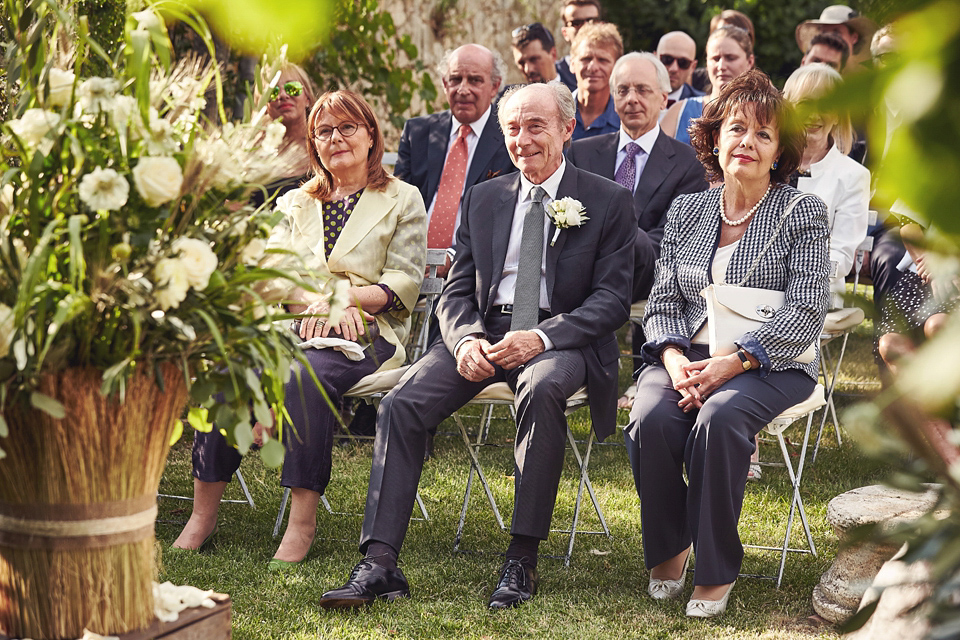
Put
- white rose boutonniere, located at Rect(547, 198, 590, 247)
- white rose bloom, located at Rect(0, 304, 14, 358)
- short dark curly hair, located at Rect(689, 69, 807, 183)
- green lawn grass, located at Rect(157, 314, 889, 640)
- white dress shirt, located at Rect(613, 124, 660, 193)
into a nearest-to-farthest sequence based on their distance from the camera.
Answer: white rose bloom, located at Rect(0, 304, 14, 358) < green lawn grass, located at Rect(157, 314, 889, 640) < short dark curly hair, located at Rect(689, 69, 807, 183) < white rose boutonniere, located at Rect(547, 198, 590, 247) < white dress shirt, located at Rect(613, 124, 660, 193)

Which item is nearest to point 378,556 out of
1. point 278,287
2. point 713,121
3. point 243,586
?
point 243,586

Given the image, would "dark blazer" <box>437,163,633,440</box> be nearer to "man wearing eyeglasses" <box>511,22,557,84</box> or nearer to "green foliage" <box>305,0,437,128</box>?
"man wearing eyeglasses" <box>511,22,557,84</box>

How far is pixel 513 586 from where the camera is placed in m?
3.39

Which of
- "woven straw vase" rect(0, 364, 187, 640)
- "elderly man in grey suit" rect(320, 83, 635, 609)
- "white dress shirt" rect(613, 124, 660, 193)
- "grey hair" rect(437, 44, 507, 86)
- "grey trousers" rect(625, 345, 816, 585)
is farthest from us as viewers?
"grey hair" rect(437, 44, 507, 86)

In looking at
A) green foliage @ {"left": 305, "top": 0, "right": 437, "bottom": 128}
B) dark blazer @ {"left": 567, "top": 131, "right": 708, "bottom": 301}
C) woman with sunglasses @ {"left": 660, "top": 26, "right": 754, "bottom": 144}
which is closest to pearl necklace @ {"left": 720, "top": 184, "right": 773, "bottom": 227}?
dark blazer @ {"left": 567, "top": 131, "right": 708, "bottom": 301}

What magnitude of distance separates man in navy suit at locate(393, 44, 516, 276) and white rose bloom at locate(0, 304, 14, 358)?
148 inches

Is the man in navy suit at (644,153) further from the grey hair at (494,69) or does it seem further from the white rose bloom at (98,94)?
the white rose bloom at (98,94)

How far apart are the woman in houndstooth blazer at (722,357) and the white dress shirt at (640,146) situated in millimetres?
1255

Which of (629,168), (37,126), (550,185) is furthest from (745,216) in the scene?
(37,126)

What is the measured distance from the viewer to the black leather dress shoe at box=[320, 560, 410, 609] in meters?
3.24

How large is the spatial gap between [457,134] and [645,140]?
1.08 m

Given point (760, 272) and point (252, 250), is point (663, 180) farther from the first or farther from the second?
point (252, 250)

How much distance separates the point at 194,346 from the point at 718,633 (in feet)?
6.79

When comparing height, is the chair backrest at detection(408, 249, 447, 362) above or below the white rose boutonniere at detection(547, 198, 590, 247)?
below
